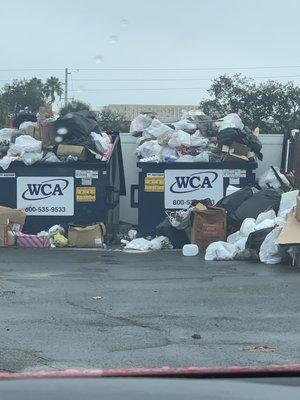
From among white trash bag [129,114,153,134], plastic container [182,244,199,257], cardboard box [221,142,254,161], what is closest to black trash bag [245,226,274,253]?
plastic container [182,244,199,257]

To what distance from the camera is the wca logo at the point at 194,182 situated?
1295 centimetres

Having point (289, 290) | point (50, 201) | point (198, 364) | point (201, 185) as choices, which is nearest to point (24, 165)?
point (50, 201)

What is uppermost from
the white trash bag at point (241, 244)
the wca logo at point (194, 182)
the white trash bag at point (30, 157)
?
the white trash bag at point (30, 157)

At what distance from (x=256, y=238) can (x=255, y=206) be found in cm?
168

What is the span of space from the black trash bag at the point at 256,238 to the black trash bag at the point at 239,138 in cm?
314

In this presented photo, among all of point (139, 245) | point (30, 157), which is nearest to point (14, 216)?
point (30, 157)

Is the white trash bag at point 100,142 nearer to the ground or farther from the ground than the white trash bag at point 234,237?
farther from the ground

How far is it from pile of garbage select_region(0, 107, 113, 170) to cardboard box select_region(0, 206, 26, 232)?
0.86 metres

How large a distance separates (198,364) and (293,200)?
728cm

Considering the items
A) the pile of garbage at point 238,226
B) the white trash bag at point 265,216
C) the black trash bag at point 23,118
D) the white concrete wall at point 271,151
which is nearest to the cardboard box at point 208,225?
the pile of garbage at point 238,226

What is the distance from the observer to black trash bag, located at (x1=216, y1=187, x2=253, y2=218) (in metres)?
12.1

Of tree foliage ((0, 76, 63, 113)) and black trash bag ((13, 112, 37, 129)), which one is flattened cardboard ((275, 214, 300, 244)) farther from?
tree foliage ((0, 76, 63, 113))

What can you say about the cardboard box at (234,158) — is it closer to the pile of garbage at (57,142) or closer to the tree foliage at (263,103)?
the pile of garbage at (57,142)

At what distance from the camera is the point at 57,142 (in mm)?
13172
